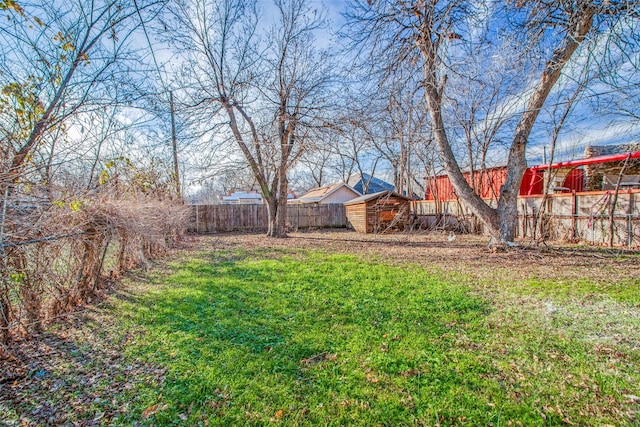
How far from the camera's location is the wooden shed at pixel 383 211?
12.7 metres

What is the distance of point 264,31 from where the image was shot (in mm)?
9016

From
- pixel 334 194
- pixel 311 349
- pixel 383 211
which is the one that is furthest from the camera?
pixel 334 194

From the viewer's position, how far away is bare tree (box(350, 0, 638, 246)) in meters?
4.95

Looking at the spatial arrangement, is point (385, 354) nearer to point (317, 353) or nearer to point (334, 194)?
point (317, 353)

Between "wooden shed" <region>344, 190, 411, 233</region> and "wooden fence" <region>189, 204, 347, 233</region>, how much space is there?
3219 mm

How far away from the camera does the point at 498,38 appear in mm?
5379

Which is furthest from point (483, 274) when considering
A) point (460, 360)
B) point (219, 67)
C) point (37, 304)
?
point (219, 67)

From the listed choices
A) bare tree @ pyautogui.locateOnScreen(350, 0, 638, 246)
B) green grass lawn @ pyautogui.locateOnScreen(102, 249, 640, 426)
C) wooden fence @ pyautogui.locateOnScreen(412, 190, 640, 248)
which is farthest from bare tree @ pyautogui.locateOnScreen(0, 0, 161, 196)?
wooden fence @ pyautogui.locateOnScreen(412, 190, 640, 248)

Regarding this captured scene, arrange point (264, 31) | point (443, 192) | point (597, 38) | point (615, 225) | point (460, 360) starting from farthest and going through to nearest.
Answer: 1. point (443, 192)
2. point (264, 31)
3. point (615, 225)
4. point (597, 38)
5. point (460, 360)

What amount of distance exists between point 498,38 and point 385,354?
6.04 m

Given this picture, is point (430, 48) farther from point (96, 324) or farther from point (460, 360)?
point (96, 324)

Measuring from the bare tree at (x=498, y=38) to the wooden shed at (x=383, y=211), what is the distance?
5.54 m

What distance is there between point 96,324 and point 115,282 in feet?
6.24

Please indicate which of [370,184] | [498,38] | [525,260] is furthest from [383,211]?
[370,184]
